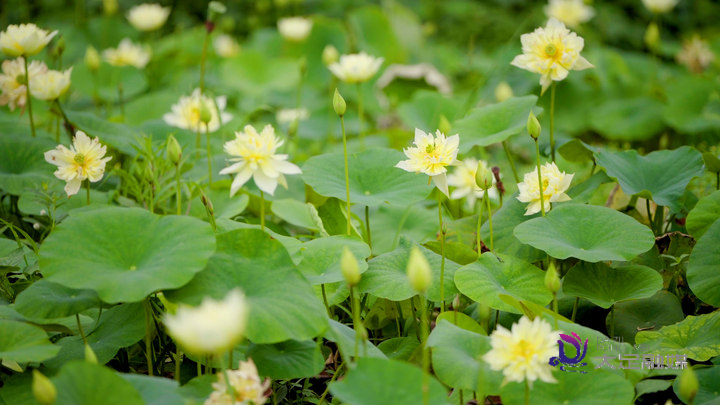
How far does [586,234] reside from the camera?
1.10m

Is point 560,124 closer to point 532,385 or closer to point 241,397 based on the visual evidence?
point 532,385

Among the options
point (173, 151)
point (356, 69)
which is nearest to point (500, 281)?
point (173, 151)

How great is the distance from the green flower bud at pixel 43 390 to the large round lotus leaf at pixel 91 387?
1.5 inches

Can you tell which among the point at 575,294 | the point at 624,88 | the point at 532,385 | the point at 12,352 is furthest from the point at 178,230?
the point at 624,88

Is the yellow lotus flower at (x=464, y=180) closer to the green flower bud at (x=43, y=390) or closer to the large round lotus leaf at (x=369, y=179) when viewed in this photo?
the large round lotus leaf at (x=369, y=179)

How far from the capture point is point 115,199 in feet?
4.54

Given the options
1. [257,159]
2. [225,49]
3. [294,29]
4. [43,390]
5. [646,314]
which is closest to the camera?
[43,390]

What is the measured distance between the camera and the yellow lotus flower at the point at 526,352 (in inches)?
30.8

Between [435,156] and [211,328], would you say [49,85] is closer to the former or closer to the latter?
[435,156]

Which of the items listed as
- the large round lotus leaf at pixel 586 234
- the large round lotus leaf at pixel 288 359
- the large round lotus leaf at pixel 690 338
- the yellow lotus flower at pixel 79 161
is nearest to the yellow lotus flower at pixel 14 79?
the yellow lotus flower at pixel 79 161

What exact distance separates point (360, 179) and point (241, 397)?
1.94 ft

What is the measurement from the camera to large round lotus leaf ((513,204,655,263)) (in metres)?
1.03

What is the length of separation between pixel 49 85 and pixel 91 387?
2.77ft

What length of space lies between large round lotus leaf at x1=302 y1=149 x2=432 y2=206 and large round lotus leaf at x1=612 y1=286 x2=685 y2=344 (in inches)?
16.1
